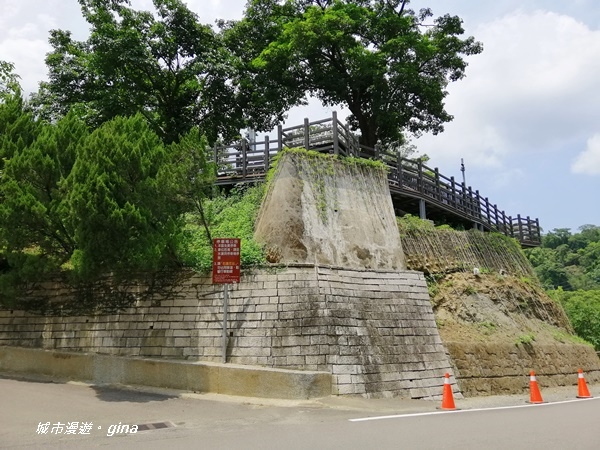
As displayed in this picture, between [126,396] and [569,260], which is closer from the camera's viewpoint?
[126,396]

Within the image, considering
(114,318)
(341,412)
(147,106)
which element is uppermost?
(147,106)

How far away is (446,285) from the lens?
1458 cm

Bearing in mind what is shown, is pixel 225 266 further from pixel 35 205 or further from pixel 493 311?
pixel 493 311

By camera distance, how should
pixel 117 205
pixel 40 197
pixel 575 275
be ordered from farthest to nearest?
pixel 575 275 < pixel 40 197 < pixel 117 205

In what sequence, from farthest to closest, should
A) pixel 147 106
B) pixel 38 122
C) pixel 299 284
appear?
pixel 147 106, pixel 38 122, pixel 299 284

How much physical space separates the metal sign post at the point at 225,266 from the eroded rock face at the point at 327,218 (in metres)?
1.86

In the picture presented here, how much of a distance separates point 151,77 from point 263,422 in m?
19.6

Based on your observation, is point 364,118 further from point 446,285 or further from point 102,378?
point 102,378

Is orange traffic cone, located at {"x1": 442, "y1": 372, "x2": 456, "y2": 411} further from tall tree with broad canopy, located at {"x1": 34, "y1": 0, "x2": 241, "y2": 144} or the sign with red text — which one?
tall tree with broad canopy, located at {"x1": 34, "y1": 0, "x2": 241, "y2": 144}

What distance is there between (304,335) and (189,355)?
8.59 ft

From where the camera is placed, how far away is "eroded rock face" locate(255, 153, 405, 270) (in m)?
12.3

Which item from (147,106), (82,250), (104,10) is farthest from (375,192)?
(104,10)

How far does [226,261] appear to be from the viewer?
10242mm

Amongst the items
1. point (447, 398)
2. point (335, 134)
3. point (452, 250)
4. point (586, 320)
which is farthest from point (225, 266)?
point (586, 320)
